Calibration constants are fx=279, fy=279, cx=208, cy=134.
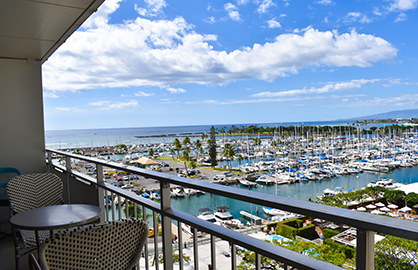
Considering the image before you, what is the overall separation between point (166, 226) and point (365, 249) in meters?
1.20

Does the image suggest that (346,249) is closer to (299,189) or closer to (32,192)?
(32,192)

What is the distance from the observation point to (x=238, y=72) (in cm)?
7350

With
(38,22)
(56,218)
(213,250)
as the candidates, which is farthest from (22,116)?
(213,250)

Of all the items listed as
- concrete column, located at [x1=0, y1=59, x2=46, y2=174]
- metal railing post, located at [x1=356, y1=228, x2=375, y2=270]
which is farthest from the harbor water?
metal railing post, located at [x1=356, y1=228, x2=375, y2=270]

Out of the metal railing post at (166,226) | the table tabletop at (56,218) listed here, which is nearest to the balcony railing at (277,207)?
the metal railing post at (166,226)

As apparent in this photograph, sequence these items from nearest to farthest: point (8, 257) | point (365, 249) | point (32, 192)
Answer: point (365, 249), point (32, 192), point (8, 257)

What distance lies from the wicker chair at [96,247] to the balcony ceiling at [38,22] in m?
2.38

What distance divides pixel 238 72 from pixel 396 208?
2372 inches

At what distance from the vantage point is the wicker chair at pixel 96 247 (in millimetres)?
1115

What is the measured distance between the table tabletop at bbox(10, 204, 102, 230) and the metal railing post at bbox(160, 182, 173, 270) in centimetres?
73

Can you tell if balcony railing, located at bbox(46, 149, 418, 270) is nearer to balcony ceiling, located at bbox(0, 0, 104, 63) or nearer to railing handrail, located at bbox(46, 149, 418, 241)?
railing handrail, located at bbox(46, 149, 418, 241)

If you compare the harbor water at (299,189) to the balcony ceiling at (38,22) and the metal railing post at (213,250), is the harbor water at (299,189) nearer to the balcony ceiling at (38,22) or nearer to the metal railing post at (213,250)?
the balcony ceiling at (38,22)

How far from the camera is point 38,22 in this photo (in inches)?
126

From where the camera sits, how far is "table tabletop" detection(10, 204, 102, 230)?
1956 mm
